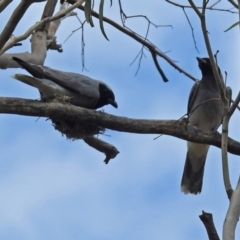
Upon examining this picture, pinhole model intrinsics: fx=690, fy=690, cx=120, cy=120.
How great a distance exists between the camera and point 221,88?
3000 millimetres

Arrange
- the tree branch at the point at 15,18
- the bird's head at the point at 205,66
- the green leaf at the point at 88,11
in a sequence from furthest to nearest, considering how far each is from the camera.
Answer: the bird's head at the point at 205,66, the tree branch at the point at 15,18, the green leaf at the point at 88,11

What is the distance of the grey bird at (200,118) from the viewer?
6777 mm

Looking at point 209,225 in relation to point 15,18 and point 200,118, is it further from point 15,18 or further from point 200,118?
point 200,118

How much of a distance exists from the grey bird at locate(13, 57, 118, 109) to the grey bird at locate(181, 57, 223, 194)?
33.6 inches

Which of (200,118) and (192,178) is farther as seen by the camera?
(192,178)

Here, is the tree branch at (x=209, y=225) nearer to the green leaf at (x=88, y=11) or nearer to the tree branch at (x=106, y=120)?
the green leaf at (x=88, y=11)

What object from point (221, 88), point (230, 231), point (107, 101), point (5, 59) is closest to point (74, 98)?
point (107, 101)

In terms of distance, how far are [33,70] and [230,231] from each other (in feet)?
11.8

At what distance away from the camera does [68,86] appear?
6074 millimetres

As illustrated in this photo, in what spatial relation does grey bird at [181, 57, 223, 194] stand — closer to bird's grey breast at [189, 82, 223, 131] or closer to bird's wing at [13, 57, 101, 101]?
bird's grey breast at [189, 82, 223, 131]

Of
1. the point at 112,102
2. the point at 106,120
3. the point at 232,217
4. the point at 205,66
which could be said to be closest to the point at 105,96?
the point at 112,102

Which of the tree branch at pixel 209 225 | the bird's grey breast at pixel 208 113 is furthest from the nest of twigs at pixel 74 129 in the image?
the tree branch at pixel 209 225

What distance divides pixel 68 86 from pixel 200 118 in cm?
147

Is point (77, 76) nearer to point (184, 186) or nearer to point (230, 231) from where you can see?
point (184, 186)
